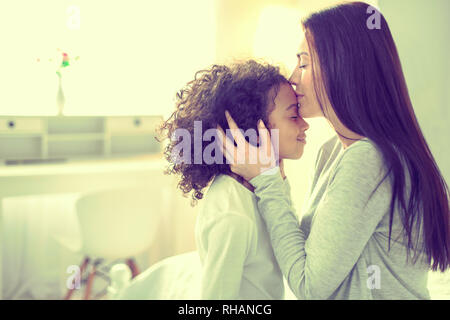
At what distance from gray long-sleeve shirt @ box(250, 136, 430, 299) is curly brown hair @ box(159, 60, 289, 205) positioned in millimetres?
129

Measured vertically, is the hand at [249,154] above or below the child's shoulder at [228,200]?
above

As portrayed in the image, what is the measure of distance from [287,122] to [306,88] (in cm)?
8

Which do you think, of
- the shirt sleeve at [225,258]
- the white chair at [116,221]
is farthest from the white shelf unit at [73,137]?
the shirt sleeve at [225,258]

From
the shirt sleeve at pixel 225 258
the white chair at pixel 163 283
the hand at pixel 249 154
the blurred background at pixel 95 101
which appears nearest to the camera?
the shirt sleeve at pixel 225 258

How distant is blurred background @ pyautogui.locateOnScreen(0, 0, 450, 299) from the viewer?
217cm

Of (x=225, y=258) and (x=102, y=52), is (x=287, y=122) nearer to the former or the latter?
(x=225, y=258)

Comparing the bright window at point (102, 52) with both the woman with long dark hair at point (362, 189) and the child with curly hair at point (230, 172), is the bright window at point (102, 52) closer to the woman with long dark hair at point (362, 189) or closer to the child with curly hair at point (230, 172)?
the child with curly hair at point (230, 172)

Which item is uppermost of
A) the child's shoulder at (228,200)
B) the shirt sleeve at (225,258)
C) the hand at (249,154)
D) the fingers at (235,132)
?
the fingers at (235,132)

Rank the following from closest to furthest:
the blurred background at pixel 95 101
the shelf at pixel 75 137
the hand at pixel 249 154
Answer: the hand at pixel 249 154 → the blurred background at pixel 95 101 → the shelf at pixel 75 137

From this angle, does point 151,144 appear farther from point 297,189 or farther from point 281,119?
point 281,119

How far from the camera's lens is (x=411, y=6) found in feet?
5.42

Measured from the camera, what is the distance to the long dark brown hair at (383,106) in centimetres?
78

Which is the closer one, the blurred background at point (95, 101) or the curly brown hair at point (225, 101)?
the curly brown hair at point (225, 101)
